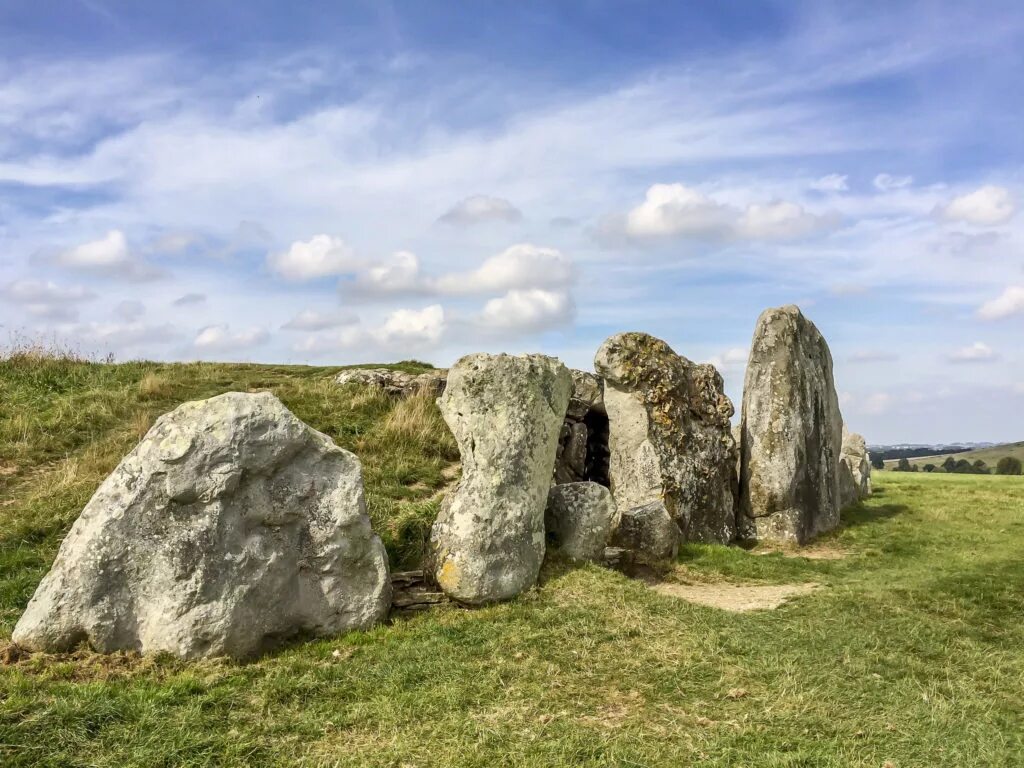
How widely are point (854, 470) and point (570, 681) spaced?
18.3 metres

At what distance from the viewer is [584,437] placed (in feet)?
57.3

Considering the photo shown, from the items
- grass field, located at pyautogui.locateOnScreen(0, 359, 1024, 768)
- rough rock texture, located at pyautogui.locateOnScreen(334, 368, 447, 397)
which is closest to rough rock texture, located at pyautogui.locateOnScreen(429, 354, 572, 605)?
grass field, located at pyautogui.locateOnScreen(0, 359, 1024, 768)

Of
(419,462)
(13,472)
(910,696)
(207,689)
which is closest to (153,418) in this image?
(13,472)

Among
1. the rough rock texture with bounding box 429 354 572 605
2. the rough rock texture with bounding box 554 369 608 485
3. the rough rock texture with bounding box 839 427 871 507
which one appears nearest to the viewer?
the rough rock texture with bounding box 429 354 572 605

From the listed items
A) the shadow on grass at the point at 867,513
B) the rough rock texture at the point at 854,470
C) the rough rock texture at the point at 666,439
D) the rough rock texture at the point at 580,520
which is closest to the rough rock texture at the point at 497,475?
the rough rock texture at the point at 580,520

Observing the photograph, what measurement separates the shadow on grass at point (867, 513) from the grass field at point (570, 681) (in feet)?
16.3

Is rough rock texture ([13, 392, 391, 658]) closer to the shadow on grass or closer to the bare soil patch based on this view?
the bare soil patch

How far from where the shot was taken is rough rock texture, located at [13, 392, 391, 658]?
8.06 meters

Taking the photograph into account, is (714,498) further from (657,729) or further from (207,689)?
(207,689)

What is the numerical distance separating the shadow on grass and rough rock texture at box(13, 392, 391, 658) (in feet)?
42.4

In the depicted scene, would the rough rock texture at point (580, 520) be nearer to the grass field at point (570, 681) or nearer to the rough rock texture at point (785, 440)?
the grass field at point (570, 681)

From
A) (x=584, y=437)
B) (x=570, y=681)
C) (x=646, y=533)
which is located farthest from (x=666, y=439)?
(x=570, y=681)

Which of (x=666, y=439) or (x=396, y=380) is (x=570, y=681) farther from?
(x=396, y=380)

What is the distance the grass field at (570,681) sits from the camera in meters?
6.38
